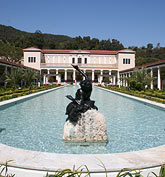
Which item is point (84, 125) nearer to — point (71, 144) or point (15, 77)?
point (71, 144)

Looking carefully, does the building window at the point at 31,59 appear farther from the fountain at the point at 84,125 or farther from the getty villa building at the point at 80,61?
the fountain at the point at 84,125

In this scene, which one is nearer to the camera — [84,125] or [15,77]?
[84,125]

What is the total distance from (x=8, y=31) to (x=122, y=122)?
455 ft

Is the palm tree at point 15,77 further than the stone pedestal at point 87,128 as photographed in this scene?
Yes

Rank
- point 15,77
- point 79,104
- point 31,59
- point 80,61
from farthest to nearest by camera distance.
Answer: point 80,61 < point 31,59 < point 15,77 < point 79,104

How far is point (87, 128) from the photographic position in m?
4.42

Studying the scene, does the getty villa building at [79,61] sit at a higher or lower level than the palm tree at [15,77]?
higher

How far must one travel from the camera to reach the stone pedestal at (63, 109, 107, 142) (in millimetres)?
4391

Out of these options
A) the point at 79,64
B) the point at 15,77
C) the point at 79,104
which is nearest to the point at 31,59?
the point at 79,64

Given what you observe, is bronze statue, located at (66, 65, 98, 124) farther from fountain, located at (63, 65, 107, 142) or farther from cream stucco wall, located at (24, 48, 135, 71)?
cream stucco wall, located at (24, 48, 135, 71)

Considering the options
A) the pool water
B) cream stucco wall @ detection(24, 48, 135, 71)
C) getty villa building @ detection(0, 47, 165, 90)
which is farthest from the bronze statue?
cream stucco wall @ detection(24, 48, 135, 71)

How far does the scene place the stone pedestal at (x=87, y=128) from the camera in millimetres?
4391

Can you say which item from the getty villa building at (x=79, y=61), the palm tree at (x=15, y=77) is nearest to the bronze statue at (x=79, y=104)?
the palm tree at (x=15, y=77)

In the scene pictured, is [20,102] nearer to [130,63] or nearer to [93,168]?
[93,168]
